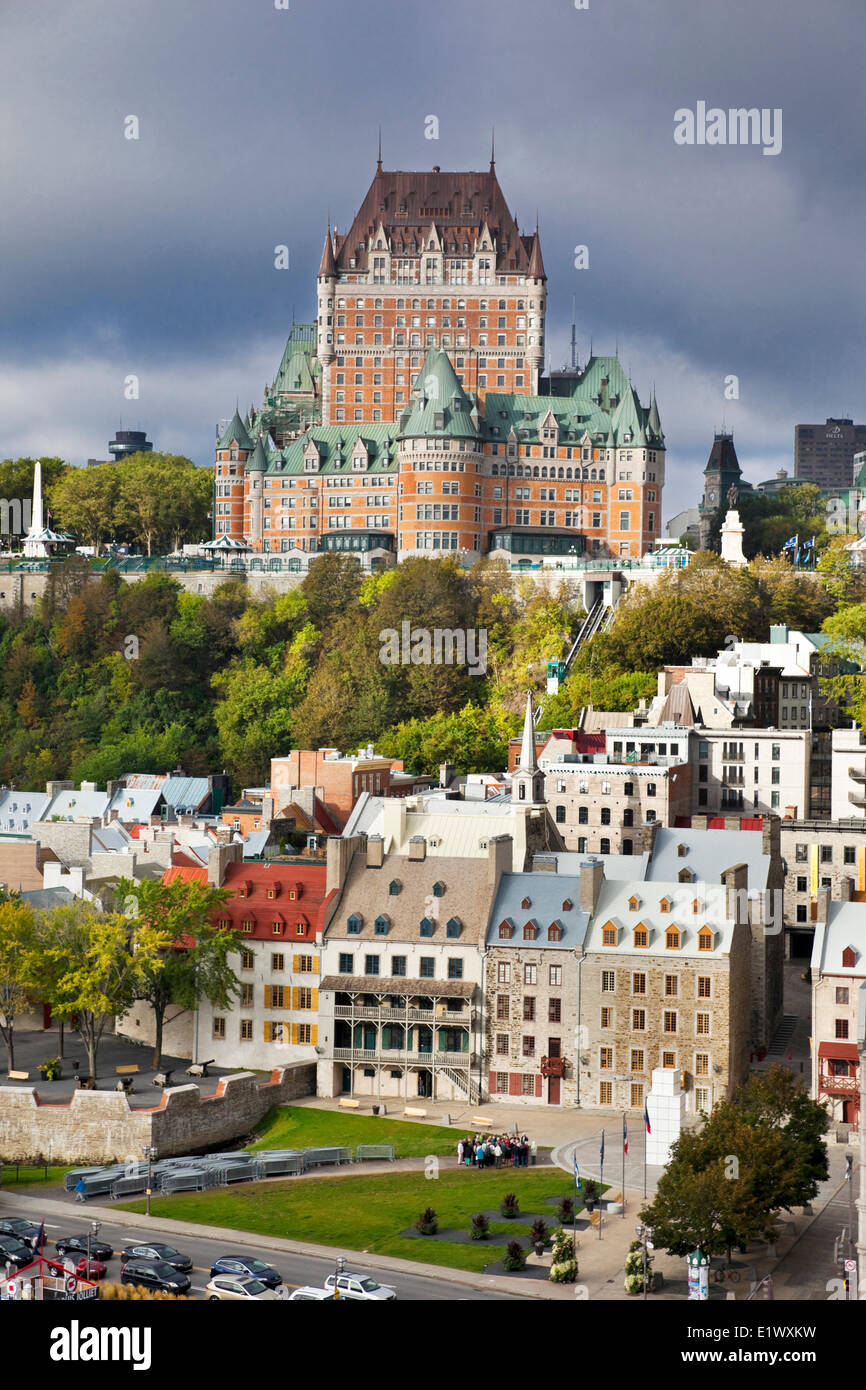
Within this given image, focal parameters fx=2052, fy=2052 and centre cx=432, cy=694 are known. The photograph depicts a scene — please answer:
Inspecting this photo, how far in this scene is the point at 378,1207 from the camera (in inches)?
2232

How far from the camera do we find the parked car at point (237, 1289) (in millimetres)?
47594

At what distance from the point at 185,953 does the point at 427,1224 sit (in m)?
21.1

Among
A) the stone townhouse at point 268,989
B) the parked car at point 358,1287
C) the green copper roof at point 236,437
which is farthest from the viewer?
the green copper roof at point 236,437

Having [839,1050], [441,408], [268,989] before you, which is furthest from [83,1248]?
[441,408]

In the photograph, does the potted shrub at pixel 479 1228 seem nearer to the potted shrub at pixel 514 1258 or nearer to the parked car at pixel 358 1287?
the potted shrub at pixel 514 1258

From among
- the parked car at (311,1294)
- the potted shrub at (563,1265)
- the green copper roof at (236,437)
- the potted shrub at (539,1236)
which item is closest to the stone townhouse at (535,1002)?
the potted shrub at (539,1236)

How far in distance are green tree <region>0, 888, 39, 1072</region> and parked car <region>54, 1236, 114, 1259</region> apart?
18.9 m

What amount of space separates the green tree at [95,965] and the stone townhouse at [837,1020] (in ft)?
73.7

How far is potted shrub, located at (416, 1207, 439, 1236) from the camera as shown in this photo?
53969 millimetres

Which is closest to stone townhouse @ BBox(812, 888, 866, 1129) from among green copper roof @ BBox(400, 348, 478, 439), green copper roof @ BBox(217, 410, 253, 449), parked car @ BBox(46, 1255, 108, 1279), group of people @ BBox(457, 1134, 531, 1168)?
group of people @ BBox(457, 1134, 531, 1168)

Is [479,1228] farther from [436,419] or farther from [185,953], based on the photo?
[436,419]

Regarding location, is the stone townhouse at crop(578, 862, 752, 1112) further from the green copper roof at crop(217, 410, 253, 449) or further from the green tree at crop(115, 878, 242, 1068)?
the green copper roof at crop(217, 410, 253, 449)
